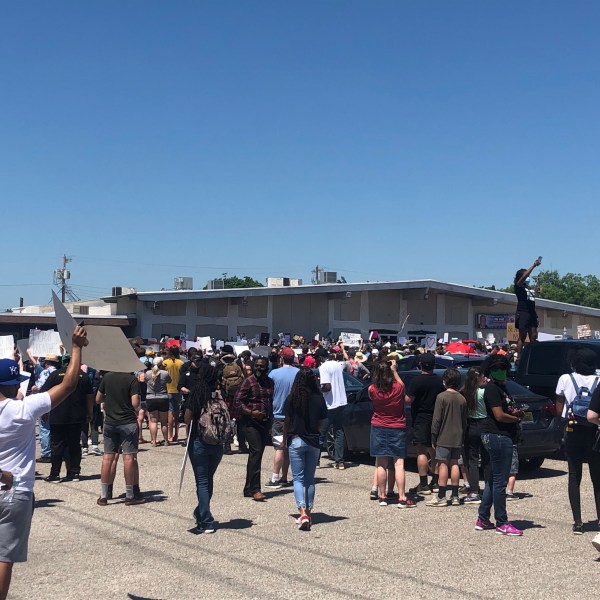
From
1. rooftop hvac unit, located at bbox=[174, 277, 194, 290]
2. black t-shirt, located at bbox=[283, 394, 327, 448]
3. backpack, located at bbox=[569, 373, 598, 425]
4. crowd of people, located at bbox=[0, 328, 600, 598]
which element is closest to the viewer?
crowd of people, located at bbox=[0, 328, 600, 598]

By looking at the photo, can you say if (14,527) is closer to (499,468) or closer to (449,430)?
(499,468)

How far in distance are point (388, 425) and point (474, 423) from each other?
1.03m

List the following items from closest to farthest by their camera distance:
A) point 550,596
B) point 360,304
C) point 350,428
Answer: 1. point 550,596
2. point 350,428
3. point 360,304

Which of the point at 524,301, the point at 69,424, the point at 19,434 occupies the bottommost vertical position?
the point at 69,424

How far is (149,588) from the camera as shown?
650cm

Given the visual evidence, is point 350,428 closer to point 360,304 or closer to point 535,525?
point 535,525

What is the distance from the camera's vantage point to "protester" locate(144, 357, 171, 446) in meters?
15.9

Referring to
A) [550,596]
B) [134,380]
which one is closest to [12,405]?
[550,596]

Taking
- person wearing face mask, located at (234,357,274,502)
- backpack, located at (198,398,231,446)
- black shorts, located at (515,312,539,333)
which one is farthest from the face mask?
black shorts, located at (515,312,539,333)

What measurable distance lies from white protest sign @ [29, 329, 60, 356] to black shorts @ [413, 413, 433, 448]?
34.1 feet

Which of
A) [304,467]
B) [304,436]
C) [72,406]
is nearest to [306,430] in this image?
[304,436]

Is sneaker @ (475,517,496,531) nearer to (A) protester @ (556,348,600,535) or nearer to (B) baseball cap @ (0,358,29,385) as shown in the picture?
(A) protester @ (556,348,600,535)

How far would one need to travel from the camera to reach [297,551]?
769cm

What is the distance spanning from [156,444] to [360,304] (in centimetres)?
2220
